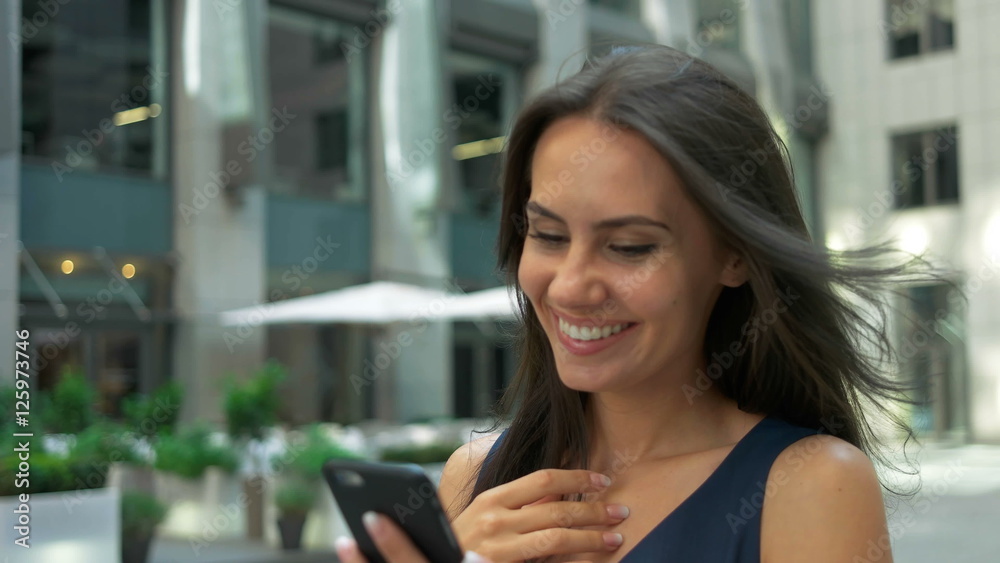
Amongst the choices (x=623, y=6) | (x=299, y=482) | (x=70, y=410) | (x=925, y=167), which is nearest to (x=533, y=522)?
(x=299, y=482)

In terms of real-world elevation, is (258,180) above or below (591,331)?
above

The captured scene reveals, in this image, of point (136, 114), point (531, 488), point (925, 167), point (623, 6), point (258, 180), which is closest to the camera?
point (531, 488)

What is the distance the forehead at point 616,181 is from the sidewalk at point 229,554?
7.70 metres

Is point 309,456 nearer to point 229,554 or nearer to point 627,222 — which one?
point 229,554

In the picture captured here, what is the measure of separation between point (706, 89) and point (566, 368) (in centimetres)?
47

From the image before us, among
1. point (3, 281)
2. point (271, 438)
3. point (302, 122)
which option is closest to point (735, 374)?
point (271, 438)

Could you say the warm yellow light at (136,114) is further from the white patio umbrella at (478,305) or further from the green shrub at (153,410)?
the green shrub at (153,410)

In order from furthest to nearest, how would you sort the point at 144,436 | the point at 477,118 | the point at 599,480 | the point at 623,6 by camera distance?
the point at 623,6
the point at 477,118
the point at 144,436
the point at 599,480

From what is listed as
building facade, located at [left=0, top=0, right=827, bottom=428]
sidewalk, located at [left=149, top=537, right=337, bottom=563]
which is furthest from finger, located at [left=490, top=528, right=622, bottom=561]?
building facade, located at [left=0, top=0, right=827, bottom=428]

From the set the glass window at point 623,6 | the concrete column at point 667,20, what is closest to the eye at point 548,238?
the glass window at point 623,6

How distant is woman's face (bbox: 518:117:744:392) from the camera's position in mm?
1536

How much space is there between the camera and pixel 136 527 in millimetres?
7910

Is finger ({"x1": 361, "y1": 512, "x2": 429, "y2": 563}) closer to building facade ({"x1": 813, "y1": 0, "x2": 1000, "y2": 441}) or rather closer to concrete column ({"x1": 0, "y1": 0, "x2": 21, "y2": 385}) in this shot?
concrete column ({"x1": 0, "y1": 0, "x2": 21, "y2": 385})

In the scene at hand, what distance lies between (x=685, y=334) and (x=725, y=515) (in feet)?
0.89
